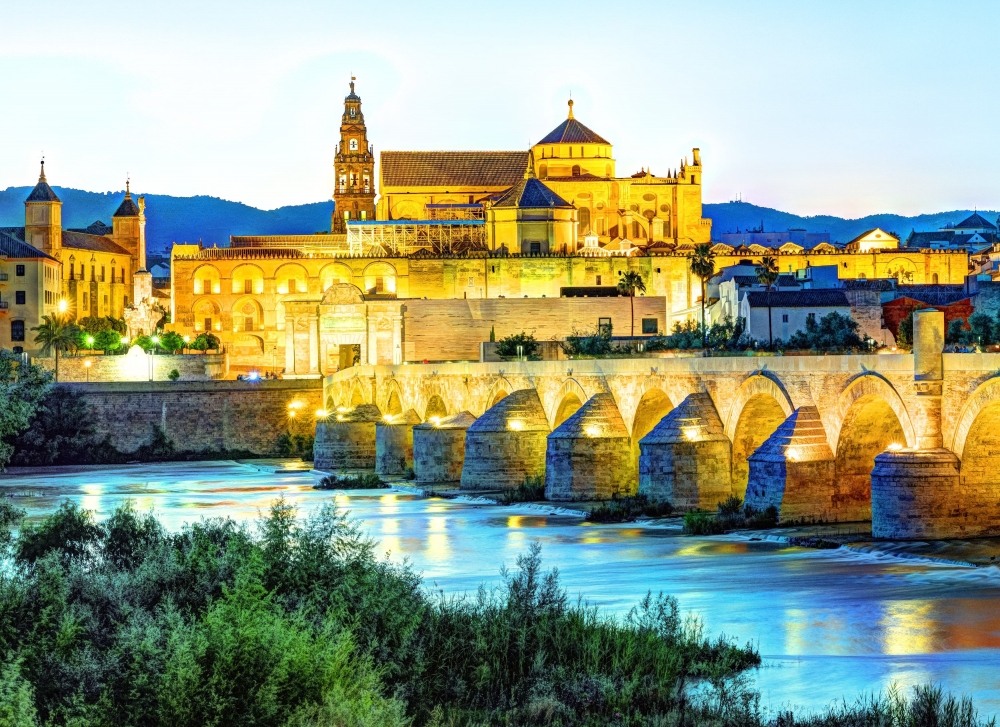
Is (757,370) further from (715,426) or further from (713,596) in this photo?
(713,596)

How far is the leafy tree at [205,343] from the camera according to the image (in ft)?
239

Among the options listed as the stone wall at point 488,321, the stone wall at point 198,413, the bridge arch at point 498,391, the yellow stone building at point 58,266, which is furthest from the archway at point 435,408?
the yellow stone building at point 58,266

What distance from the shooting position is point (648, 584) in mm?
21484

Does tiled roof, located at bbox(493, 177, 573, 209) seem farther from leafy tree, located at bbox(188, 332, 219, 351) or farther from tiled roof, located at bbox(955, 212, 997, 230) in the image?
tiled roof, located at bbox(955, 212, 997, 230)

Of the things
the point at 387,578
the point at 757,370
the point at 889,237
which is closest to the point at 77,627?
the point at 387,578

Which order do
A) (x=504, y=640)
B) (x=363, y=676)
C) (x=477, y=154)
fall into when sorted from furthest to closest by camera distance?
(x=477, y=154)
(x=504, y=640)
(x=363, y=676)

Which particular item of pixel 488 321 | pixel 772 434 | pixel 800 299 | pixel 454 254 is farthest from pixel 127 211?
pixel 772 434

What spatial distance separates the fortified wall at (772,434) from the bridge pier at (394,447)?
3.63m

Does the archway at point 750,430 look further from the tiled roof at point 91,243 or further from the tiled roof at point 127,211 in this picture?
the tiled roof at point 127,211

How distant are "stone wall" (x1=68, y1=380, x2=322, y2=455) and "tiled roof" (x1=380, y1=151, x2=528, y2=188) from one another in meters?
31.1

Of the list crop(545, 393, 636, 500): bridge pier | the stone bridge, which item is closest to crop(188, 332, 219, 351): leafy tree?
the stone bridge

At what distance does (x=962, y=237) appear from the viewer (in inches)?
4456

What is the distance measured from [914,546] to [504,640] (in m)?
9.54

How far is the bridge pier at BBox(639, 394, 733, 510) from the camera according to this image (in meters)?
28.5
